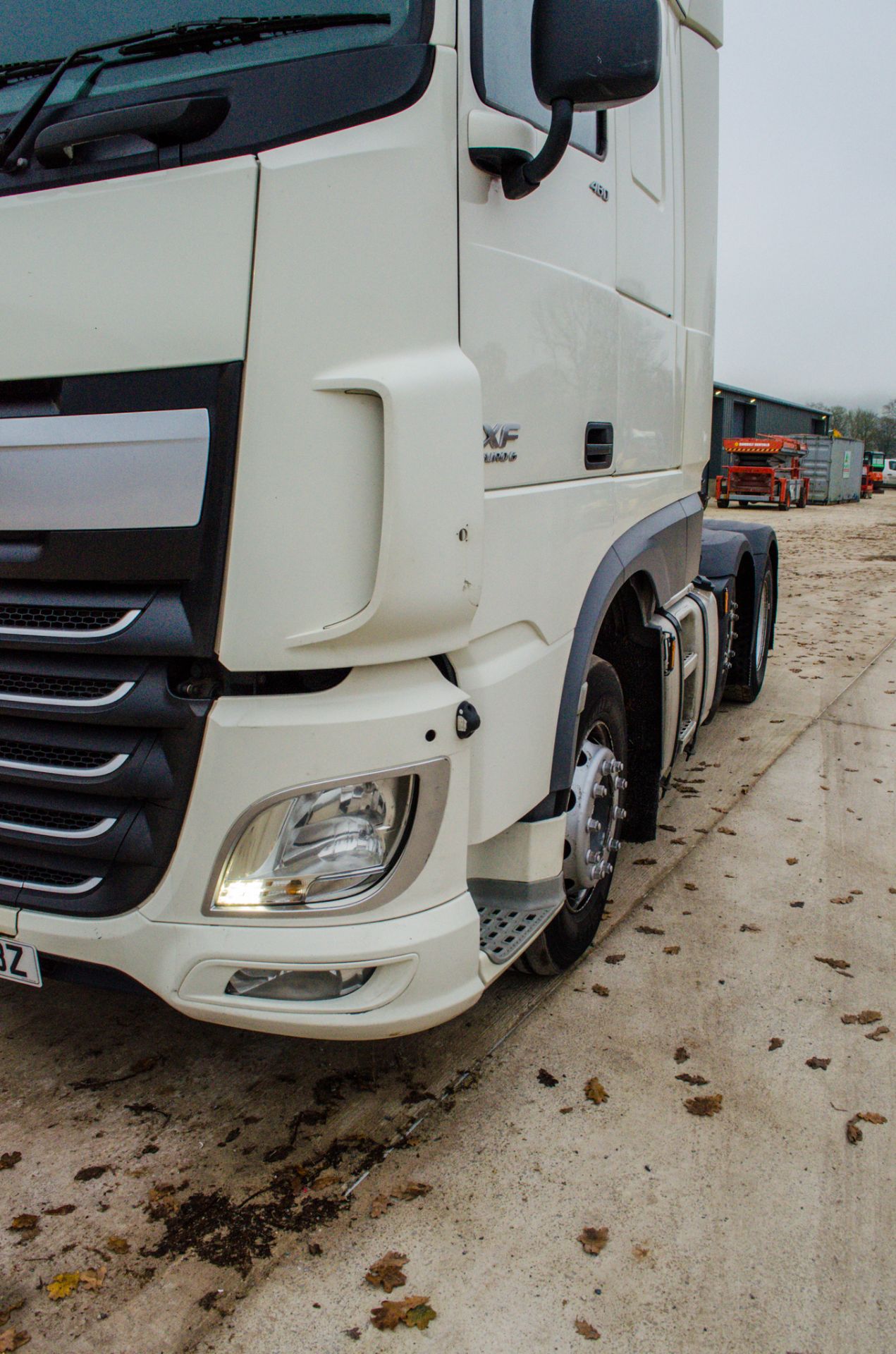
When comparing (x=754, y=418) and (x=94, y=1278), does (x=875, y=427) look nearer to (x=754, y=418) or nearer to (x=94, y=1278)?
(x=754, y=418)

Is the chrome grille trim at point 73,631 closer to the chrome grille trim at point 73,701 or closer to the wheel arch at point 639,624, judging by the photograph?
the chrome grille trim at point 73,701

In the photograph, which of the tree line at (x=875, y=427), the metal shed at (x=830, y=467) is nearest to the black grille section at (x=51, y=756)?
the metal shed at (x=830, y=467)

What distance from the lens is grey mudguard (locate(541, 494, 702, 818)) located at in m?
2.94

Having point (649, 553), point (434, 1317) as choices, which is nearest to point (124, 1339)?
point (434, 1317)

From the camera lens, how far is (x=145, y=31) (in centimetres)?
226

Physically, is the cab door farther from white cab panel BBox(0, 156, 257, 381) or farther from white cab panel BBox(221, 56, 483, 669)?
white cab panel BBox(0, 156, 257, 381)

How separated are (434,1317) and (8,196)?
248cm

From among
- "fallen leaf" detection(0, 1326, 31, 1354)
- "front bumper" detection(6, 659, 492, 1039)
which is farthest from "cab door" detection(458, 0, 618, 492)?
"fallen leaf" detection(0, 1326, 31, 1354)

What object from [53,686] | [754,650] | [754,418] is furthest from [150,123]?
[754,418]

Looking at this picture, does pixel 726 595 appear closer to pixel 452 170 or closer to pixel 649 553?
pixel 649 553

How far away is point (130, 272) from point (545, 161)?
2.97ft

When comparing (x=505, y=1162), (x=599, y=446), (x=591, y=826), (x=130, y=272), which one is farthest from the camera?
(x=591, y=826)

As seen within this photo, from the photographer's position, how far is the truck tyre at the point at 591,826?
324cm

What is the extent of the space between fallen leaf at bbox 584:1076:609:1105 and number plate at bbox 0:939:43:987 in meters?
1.45
